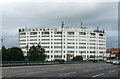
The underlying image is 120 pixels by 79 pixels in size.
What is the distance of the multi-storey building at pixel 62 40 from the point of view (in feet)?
521

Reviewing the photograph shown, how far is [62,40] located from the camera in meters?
157

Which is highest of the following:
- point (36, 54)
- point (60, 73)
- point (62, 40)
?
point (62, 40)

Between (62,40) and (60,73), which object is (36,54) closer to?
(62,40)

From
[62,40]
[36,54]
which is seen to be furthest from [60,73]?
[62,40]

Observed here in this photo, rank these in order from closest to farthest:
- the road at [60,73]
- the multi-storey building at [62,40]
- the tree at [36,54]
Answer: the road at [60,73] → the tree at [36,54] → the multi-storey building at [62,40]

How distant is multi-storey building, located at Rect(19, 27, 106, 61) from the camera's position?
158750 mm

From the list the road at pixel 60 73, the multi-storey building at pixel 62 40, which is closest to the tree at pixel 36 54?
the multi-storey building at pixel 62 40

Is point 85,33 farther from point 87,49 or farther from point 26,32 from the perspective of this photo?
point 26,32

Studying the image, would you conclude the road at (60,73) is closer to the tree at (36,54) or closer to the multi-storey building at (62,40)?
the tree at (36,54)

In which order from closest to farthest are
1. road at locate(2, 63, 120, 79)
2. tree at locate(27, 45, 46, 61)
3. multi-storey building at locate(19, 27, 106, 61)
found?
road at locate(2, 63, 120, 79) → tree at locate(27, 45, 46, 61) → multi-storey building at locate(19, 27, 106, 61)

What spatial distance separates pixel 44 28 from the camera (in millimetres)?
163125

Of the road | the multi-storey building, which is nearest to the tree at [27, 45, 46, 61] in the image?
the multi-storey building

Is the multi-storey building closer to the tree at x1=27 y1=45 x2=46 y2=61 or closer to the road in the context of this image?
the tree at x1=27 y1=45 x2=46 y2=61

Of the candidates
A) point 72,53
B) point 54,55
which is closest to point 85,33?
point 72,53
